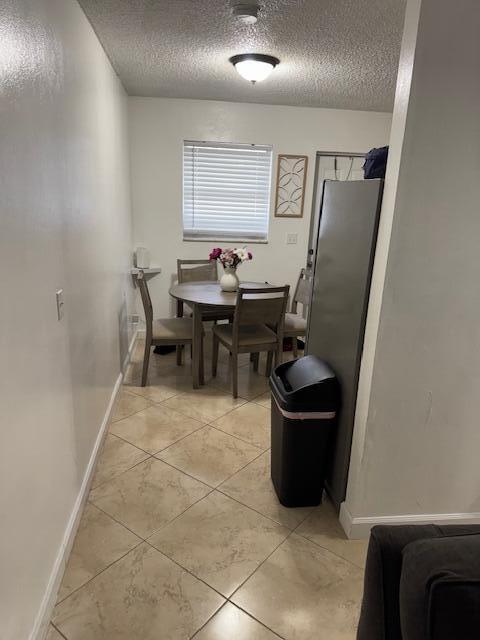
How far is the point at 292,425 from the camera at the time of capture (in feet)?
6.73

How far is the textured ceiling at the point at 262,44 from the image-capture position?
2139 mm

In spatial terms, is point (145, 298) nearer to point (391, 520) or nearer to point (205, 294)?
point (205, 294)

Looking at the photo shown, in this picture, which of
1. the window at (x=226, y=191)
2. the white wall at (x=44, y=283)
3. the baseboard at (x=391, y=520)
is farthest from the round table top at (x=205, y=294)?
the baseboard at (x=391, y=520)

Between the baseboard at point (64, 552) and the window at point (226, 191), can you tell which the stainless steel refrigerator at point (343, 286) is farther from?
the window at point (226, 191)

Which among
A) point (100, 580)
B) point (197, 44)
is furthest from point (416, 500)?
point (197, 44)

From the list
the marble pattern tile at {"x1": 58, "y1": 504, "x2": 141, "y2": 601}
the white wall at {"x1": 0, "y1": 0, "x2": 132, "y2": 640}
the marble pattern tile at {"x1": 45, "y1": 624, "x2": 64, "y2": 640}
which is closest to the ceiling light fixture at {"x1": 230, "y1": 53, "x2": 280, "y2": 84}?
the white wall at {"x1": 0, "y1": 0, "x2": 132, "y2": 640}

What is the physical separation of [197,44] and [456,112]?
177cm

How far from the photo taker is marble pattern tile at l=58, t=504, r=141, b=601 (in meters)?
1.74

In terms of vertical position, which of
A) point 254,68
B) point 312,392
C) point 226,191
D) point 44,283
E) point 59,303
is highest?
point 254,68

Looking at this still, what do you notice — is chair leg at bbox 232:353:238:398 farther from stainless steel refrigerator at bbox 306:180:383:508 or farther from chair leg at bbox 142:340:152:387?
stainless steel refrigerator at bbox 306:180:383:508

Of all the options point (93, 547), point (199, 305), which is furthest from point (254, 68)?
point (93, 547)

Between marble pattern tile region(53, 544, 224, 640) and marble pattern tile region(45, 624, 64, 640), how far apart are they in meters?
0.02

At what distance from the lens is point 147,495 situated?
226 centimetres

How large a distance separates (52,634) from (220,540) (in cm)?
74
